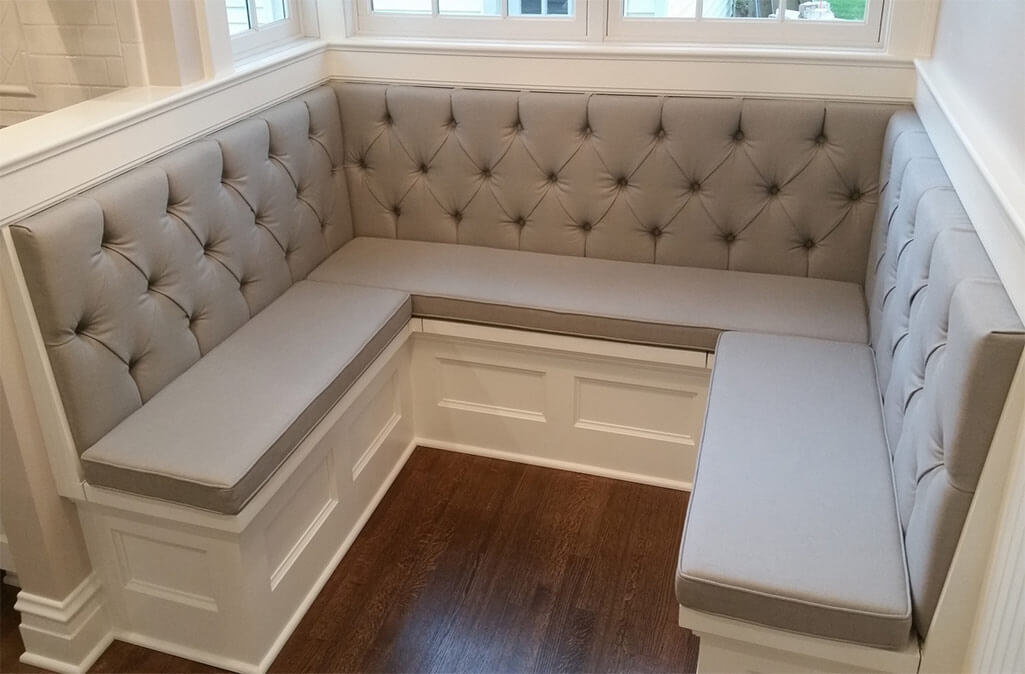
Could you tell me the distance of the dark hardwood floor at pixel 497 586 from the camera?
181 centimetres

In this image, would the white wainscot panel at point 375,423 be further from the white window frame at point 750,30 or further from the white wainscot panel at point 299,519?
the white window frame at point 750,30

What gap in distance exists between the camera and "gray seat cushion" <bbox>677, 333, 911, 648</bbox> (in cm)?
135

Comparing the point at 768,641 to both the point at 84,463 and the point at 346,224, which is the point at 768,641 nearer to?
the point at 84,463

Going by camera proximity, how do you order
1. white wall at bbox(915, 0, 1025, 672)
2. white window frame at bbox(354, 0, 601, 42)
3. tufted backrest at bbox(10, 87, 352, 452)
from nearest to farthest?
white wall at bbox(915, 0, 1025, 672) < tufted backrest at bbox(10, 87, 352, 452) < white window frame at bbox(354, 0, 601, 42)

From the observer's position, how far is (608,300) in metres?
2.20

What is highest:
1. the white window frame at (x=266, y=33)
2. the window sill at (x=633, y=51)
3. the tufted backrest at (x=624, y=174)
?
the white window frame at (x=266, y=33)

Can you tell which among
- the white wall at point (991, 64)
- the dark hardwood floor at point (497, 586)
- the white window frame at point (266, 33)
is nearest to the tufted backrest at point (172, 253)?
the white window frame at point (266, 33)

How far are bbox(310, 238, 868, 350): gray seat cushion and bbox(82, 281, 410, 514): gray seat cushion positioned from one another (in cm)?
13

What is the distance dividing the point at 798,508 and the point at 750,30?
1367 mm

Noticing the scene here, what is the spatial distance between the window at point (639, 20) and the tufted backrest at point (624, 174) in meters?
0.20

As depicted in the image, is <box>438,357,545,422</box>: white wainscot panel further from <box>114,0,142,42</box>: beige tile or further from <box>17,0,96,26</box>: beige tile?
<box>17,0,96,26</box>: beige tile

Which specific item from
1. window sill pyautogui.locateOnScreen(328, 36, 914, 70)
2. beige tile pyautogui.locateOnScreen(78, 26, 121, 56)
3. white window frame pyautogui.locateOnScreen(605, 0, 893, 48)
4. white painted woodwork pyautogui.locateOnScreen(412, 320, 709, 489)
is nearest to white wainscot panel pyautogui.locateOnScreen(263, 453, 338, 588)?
white painted woodwork pyautogui.locateOnScreen(412, 320, 709, 489)

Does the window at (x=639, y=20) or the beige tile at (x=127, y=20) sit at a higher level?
the beige tile at (x=127, y=20)

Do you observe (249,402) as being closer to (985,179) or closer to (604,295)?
(604,295)
